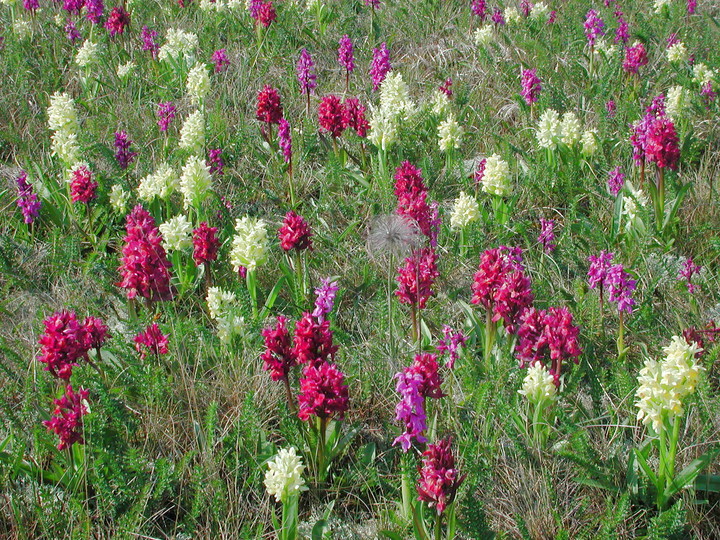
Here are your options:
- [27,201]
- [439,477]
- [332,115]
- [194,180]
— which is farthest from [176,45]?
[439,477]

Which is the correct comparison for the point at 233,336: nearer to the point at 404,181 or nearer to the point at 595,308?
the point at 404,181

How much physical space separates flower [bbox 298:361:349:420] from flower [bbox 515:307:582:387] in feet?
2.65

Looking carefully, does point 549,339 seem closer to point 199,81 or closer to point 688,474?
point 688,474

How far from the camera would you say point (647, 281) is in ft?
12.6

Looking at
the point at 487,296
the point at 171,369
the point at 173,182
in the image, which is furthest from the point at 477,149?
the point at 171,369

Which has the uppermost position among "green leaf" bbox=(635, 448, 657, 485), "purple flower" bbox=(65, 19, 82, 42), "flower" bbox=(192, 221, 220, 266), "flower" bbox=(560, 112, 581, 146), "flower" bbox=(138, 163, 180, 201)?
"purple flower" bbox=(65, 19, 82, 42)

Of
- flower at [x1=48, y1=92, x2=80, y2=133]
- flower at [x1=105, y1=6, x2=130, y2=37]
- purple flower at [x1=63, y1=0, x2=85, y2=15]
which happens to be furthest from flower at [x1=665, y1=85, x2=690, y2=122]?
purple flower at [x1=63, y1=0, x2=85, y2=15]

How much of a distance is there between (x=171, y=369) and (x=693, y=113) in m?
4.53

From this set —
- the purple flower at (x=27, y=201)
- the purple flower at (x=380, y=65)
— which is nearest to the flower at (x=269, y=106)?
the purple flower at (x=380, y=65)

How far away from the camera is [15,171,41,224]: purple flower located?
173 inches

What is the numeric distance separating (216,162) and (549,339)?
297 cm

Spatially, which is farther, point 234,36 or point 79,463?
point 234,36

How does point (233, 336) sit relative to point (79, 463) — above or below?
above

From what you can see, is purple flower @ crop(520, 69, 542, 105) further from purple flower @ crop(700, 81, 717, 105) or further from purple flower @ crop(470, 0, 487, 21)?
purple flower @ crop(470, 0, 487, 21)
